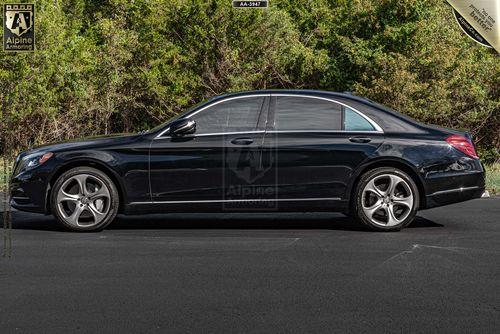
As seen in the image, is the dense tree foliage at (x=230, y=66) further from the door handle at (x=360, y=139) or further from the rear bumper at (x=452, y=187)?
the door handle at (x=360, y=139)

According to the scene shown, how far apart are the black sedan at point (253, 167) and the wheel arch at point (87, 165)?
0.01m

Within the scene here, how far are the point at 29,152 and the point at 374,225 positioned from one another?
4.10 meters

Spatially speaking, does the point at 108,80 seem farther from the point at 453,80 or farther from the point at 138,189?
the point at 138,189

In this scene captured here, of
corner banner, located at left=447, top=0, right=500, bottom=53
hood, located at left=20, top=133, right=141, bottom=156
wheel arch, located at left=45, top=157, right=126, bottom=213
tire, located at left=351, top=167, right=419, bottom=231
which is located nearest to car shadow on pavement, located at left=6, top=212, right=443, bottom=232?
tire, located at left=351, top=167, right=419, bottom=231

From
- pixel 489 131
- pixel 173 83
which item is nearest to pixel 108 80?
pixel 173 83

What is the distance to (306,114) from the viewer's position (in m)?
10.8

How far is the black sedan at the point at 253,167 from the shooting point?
10516mm

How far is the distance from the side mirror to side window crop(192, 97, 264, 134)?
0.41ft

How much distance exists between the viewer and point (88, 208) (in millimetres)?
10539

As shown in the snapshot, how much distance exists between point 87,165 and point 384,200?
343 centimetres

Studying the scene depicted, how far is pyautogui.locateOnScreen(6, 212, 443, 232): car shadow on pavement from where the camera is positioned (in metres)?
11.1

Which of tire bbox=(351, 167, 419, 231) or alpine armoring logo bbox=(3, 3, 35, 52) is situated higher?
alpine armoring logo bbox=(3, 3, 35, 52)

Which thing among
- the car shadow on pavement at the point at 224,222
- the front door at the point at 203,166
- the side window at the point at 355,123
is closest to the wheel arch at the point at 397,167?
the side window at the point at 355,123

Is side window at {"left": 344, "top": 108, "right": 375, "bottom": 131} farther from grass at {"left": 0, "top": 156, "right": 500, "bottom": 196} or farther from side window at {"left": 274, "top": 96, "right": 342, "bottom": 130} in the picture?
grass at {"left": 0, "top": 156, "right": 500, "bottom": 196}
